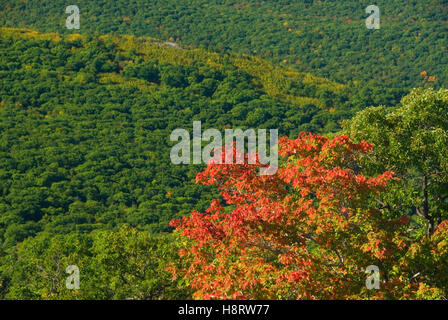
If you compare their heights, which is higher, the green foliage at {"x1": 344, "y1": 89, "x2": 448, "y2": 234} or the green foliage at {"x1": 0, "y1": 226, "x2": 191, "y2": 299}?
the green foliage at {"x1": 344, "y1": 89, "x2": 448, "y2": 234}

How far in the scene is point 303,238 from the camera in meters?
16.2

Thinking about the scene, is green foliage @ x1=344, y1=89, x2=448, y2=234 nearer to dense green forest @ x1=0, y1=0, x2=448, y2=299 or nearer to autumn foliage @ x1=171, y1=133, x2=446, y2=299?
dense green forest @ x1=0, y1=0, x2=448, y2=299

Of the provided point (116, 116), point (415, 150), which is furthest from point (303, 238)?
point (116, 116)

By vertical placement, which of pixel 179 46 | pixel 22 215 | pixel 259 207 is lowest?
pixel 22 215

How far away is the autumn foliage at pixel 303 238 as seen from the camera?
14766mm

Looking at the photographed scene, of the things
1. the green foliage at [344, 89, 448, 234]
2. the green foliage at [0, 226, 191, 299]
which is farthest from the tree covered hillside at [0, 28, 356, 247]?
the green foliage at [344, 89, 448, 234]

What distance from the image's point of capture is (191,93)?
122625mm

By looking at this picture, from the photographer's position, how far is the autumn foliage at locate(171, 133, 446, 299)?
14766mm

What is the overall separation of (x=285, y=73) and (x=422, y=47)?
72674 millimetres

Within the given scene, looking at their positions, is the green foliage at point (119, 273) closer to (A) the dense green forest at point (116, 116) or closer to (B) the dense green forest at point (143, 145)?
(B) the dense green forest at point (143, 145)

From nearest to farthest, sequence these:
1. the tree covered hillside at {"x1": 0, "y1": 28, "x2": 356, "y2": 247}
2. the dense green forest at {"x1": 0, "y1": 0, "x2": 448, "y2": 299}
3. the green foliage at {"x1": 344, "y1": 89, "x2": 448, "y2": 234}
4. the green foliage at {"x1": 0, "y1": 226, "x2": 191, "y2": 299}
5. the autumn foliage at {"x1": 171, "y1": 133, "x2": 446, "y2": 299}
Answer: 1. the autumn foliage at {"x1": 171, "y1": 133, "x2": 446, "y2": 299}
2. the green foliage at {"x1": 344, "y1": 89, "x2": 448, "y2": 234}
3. the dense green forest at {"x1": 0, "y1": 0, "x2": 448, "y2": 299}
4. the green foliage at {"x1": 0, "y1": 226, "x2": 191, "y2": 299}
5. the tree covered hillside at {"x1": 0, "y1": 28, "x2": 356, "y2": 247}
